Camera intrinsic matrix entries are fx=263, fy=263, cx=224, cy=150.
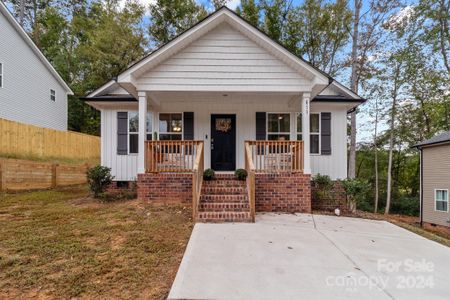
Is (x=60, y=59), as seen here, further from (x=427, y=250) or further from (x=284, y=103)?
(x=427, y=250)

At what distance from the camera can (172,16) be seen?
18453mm

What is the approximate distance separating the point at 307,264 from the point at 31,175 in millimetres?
10940

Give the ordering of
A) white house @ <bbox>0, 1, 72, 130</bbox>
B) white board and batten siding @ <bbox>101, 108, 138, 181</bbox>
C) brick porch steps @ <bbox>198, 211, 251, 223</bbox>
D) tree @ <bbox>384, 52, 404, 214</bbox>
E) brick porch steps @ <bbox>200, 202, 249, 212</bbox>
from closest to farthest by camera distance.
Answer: brick porch steps @ <bbox>198, 211, 251, 223</bbox>
brick porch steps @ <bbox>200, 202, 249, 212</bbox>
white board and batten siding @ <bbox>101, 108, 138, 181</bbox>
white house @ <bbox>0, 1, 72, 130</bbox>
tree @ <bbox>384, 52, 404, 214</bbox>

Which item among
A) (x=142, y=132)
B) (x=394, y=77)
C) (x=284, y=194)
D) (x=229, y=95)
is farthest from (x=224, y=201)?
(x=394, y=77)

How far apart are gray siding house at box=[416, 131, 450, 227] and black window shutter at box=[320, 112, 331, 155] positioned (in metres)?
5.58

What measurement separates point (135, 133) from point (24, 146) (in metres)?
6.17

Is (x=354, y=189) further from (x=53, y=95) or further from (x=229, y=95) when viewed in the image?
(x=53, y=95)

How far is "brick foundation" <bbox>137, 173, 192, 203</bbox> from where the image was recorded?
286 inches

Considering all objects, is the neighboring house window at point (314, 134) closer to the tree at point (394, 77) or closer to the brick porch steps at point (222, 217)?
the brick porch steps at point (222, 217)

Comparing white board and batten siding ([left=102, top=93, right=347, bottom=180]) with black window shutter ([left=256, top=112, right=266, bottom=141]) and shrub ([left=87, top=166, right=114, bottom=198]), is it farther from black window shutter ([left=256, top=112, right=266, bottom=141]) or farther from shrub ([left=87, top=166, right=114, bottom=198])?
shrub ([left=87, top=166, right=114, bottom=198])

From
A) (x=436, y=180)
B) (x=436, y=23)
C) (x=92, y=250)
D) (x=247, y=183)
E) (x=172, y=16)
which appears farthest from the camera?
(x=172, y=16)

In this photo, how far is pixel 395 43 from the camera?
14.9m

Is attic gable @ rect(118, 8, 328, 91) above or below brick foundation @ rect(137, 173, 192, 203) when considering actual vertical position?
above

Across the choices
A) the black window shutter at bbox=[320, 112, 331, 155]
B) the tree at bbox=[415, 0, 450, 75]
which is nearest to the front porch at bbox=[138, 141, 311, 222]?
the black window shutter at bbox=[320, 112, 331, 155]
